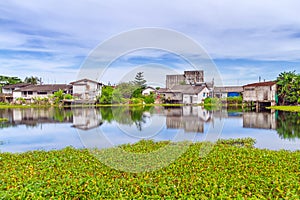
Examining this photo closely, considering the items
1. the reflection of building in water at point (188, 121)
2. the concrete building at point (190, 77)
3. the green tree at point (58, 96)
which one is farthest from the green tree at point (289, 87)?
the green tree at point (58, 96)

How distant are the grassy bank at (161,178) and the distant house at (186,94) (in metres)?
35.0

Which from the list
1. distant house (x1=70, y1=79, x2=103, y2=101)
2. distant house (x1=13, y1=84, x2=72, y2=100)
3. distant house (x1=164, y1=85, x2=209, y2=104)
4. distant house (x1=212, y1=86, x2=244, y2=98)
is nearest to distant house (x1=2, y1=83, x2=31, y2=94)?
distant house (x1=13, y1=84, x2=72, y2=100)

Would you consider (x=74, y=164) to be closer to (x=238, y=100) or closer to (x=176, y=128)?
(x=176, y=128)

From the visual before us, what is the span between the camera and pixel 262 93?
37.1 meters

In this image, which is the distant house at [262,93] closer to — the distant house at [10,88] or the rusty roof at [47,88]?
the rusty roof at [47,88]

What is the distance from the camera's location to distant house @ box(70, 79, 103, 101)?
1612 inches

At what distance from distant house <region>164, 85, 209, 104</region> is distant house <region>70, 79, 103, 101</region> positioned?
37.0 feet

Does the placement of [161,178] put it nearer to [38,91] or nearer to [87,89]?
[87,89]

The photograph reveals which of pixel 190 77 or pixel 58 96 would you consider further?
pixel 58 96

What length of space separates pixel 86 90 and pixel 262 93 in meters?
25.8

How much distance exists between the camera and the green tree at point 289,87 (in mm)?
34375

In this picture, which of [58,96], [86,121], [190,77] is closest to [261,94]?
[190,77]

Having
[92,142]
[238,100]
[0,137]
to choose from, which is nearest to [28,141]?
[0,137]

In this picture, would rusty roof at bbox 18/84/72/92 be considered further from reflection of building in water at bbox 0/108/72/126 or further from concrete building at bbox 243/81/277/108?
concrete building at bbox 243/81/277/108
